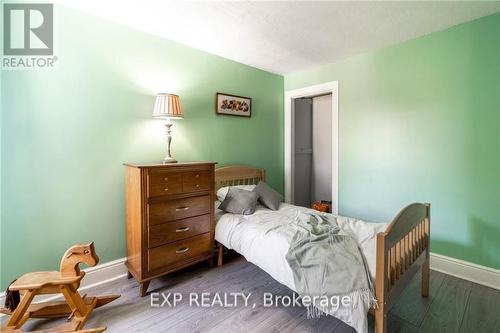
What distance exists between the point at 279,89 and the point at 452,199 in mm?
2534

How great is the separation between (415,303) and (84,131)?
306 centimetres

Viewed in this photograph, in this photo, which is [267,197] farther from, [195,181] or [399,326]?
[399,326]

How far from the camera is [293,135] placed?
3619 mm

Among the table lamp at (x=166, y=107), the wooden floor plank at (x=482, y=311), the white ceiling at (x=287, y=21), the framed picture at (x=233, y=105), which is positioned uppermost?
the white ceiling at (x=287, y=21)

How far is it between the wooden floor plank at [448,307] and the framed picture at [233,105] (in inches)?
106

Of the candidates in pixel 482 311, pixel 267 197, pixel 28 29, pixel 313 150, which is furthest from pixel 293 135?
pixel 28 29

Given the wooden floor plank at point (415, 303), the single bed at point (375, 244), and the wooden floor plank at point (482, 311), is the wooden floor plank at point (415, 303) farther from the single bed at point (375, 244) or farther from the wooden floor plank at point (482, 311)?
the wooden floor plank at point (482, 311)

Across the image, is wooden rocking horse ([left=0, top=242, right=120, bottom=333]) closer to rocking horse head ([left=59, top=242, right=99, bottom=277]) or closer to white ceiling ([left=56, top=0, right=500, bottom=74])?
rocking horse head ([left=59, top=242, right=99, bottom=277])

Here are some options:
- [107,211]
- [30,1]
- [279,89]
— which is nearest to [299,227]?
[107,211]

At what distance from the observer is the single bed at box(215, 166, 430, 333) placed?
125 cm

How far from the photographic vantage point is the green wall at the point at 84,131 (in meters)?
1.70

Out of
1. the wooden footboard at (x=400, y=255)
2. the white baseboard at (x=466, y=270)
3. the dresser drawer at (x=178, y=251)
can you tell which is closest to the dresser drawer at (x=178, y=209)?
the dresser drawer at (x=178, y=251)

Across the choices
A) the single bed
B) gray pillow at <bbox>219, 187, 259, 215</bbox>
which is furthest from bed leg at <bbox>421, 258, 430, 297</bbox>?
gray pillow at <bbox>219, 187, 259, 215</bbox>

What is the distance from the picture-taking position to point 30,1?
1721mm
